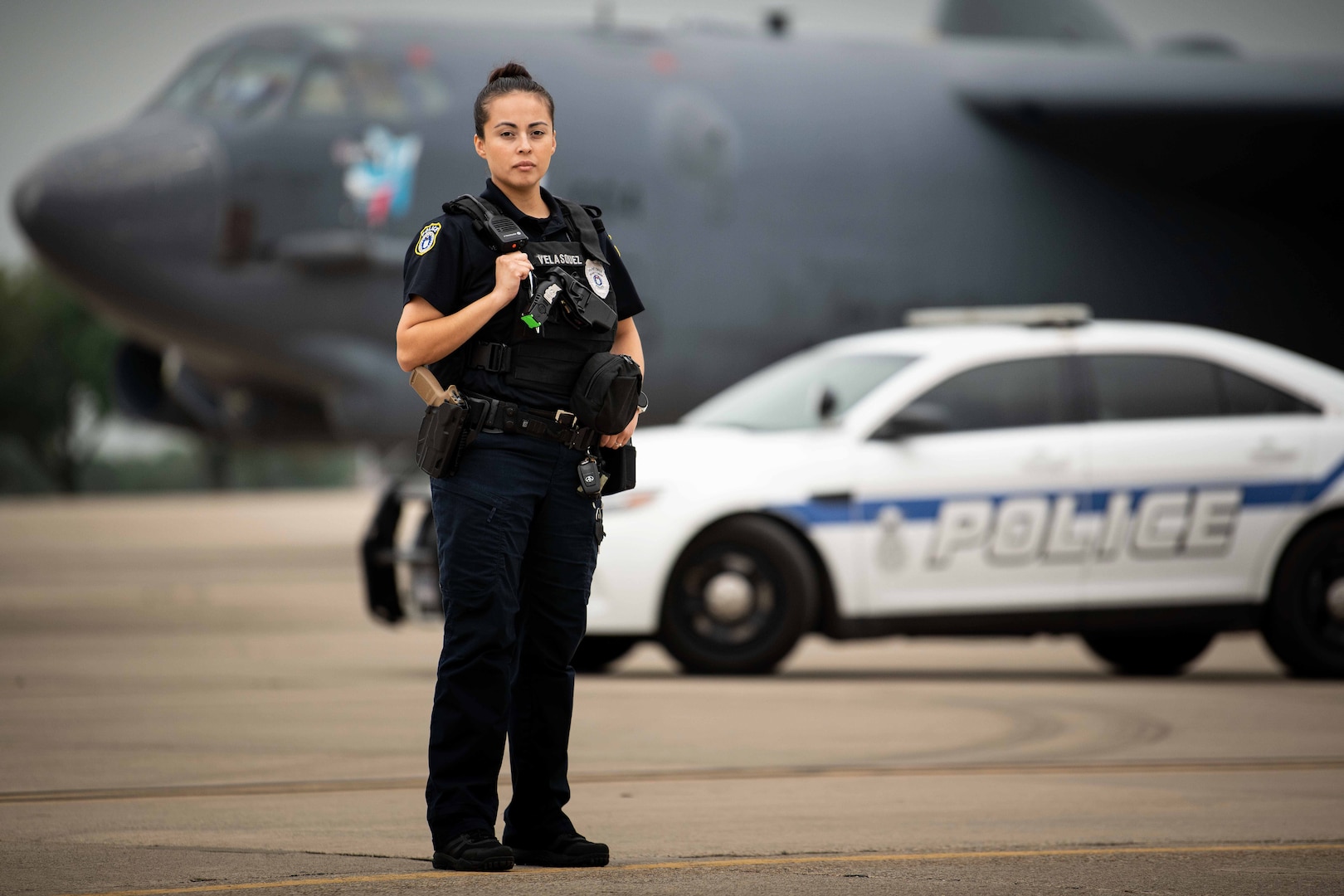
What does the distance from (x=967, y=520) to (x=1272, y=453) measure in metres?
1.51

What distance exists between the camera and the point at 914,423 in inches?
360

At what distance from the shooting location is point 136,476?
8912 centimetres

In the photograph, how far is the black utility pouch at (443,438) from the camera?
448cm

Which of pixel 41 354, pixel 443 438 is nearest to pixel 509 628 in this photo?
pixel 443 438

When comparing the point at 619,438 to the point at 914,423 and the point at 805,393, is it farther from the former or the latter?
the point at 805,393

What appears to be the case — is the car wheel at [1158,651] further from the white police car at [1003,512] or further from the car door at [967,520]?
the car door at [967,520]

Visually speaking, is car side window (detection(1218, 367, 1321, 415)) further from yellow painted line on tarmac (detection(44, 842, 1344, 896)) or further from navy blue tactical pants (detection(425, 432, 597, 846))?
navy blue tactical pants (detection(425, 432, 597, 846))

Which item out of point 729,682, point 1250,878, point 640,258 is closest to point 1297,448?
point 729,682

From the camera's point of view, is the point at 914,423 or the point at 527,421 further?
the point at 914,423

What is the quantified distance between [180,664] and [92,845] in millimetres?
4903

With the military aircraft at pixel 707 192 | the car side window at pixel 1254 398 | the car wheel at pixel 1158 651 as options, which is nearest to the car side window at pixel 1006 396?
the car side window at pixel 1254 398

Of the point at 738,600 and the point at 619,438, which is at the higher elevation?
the point at 619,438

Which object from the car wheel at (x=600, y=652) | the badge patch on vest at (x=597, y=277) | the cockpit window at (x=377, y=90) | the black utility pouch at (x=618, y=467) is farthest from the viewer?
the cockpit window at (x=377, y=90)

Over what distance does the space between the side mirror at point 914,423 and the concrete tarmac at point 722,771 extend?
3.78 ft
